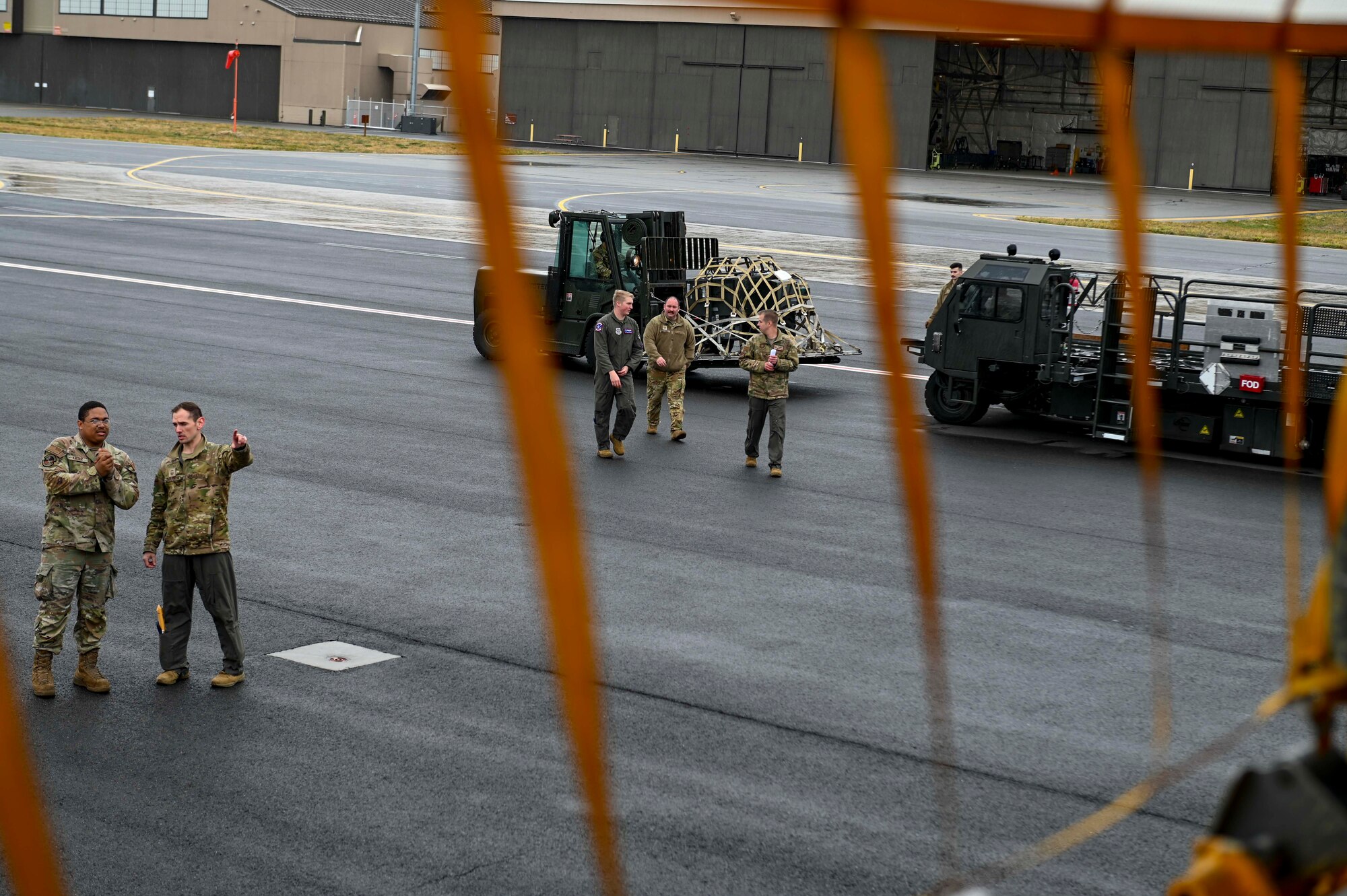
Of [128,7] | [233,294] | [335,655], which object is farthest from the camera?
[128,7]

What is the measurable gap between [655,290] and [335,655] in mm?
13764

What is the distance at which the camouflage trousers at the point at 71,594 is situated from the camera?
9.88 meters

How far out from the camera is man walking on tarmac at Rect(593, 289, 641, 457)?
1809cm

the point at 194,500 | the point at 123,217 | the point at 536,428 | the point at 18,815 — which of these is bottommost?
the point at 194,500

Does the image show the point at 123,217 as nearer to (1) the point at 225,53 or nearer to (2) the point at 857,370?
(2) the point at 857,370

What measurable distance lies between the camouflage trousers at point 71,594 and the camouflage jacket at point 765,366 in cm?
869

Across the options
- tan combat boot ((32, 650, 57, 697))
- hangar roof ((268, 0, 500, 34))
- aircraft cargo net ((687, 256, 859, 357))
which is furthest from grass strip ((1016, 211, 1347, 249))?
hangar roof ((268, 0, 500, 34))

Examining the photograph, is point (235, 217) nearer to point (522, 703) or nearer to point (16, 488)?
point (16, 488)

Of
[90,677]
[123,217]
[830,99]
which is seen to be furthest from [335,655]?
[830,99]

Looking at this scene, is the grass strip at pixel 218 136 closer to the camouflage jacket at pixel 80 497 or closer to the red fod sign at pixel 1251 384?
the red fod sign at pixel 1251 384

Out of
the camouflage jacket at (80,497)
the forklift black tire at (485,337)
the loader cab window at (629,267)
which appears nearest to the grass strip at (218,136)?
the forklift black tire at (485,337)

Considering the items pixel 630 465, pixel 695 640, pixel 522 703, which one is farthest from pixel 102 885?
pixel 630 465

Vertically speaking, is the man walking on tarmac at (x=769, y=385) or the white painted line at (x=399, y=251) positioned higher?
the white painted line at (x=399, y=251)

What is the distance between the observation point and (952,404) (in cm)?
2109
